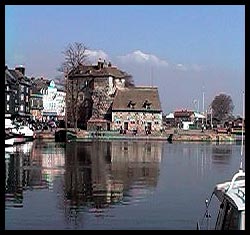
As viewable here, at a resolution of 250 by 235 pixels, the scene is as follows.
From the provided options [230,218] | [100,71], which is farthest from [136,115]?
[230,218]

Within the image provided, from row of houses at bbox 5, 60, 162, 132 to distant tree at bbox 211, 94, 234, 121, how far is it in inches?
1278

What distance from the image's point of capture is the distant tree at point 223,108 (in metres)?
124

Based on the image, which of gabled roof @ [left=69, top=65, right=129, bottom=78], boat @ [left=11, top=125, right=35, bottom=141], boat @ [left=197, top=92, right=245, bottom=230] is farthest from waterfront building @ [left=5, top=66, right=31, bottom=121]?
boat @ [left=197, top=92, right=245, bottom=230]

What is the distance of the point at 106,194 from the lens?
20.0 metres

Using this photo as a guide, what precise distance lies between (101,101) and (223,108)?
1705 inches

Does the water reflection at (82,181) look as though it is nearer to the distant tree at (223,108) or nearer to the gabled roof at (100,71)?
the gabled roof at (100,71)

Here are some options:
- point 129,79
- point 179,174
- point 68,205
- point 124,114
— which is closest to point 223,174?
point 179,174

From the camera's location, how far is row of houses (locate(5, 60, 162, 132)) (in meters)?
87.1

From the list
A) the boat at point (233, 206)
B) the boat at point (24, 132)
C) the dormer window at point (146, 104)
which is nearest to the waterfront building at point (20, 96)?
the boat at point (24, 132)

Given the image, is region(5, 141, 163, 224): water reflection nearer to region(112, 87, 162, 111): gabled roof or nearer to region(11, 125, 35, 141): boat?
region(11, 125, 35, 141): boat

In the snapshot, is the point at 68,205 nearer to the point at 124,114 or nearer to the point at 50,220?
the point at 50,220

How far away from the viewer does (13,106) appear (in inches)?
3445

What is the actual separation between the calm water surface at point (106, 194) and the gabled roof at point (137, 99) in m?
54.3

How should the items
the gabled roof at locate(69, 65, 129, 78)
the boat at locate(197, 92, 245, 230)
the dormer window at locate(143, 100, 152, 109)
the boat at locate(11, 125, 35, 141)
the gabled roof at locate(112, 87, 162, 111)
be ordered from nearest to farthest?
1. the boat at locate(197, 92, 245, 230)
2. the boat at locate(11, 125, 35, 141)
3. the gabled roof at locate(112, 87, 162, 111)
4. the dormer window at locate(143, 100, 152, 109)
5. the gabled roof at locate(69, 65, 129, 78)
